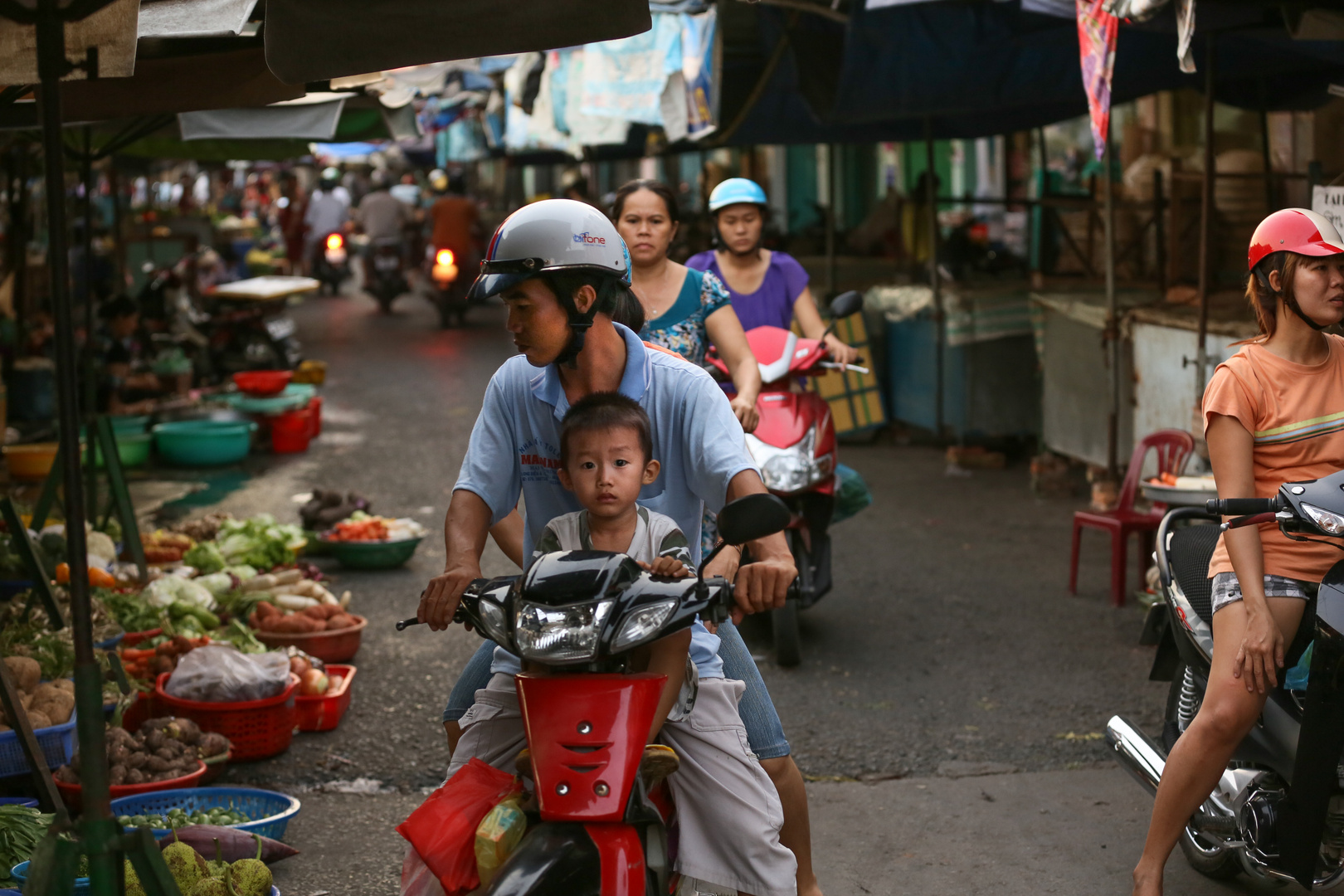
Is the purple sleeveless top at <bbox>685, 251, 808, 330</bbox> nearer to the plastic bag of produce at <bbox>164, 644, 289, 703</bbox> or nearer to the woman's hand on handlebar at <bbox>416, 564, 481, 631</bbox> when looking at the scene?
the plastic bag of produce at <bbox>164, 644, 289, 703</bbox>

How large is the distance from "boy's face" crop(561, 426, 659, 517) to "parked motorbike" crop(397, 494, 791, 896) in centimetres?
22

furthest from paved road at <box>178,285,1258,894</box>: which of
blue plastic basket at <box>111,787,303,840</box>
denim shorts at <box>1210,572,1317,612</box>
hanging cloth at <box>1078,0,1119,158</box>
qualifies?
hanging cloth at <box>1078,0,1119,158</box>

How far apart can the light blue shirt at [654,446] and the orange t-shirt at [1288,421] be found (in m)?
1.39

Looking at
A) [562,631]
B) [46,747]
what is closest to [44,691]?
[46,747]

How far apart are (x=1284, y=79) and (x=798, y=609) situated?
547cm

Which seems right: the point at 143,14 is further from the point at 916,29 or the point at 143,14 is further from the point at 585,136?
the point at 585,136

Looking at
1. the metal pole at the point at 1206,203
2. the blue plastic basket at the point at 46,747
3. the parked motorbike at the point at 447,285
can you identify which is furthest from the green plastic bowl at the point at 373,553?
the parked motorbike at the point at 447,285

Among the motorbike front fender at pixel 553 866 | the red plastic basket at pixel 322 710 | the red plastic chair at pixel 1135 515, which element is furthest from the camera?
the red plastic chair at pixel 1135 515

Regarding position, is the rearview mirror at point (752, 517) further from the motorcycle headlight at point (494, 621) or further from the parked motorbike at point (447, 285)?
the parked motorbike at point (447, 285)

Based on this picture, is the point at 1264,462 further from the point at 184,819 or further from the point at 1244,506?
the point at 184,819

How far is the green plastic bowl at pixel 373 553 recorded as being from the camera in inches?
315

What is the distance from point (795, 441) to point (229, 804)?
9.58ft

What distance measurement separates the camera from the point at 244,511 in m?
9.73

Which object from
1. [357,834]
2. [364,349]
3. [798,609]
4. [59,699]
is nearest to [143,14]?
[59,699]
